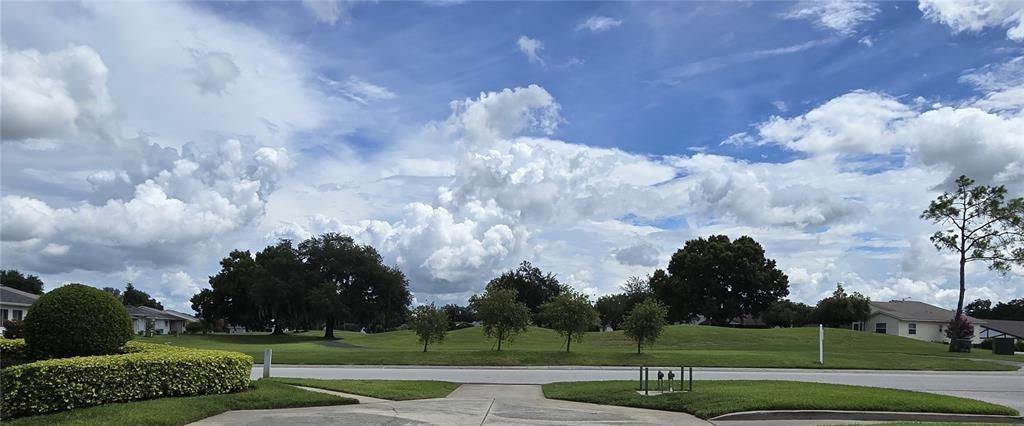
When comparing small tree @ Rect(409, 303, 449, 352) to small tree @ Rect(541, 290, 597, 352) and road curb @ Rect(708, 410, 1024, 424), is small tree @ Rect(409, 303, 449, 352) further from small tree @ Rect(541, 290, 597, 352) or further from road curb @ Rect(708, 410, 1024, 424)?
road curb @ Rect(708, 410, 1024, 424)

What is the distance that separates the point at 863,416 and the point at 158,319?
316 ft

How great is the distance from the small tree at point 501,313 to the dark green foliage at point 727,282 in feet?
166

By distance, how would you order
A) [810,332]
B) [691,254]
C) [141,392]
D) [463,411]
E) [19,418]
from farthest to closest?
[691,254] → [810,332] → [463,411] → [141,392] → [19,418]

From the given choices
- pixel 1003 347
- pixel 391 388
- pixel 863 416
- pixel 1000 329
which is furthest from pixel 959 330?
pixel 1000 329

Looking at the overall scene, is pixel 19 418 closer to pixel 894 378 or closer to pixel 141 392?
pixel 141 392

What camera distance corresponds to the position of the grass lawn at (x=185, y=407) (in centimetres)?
1167

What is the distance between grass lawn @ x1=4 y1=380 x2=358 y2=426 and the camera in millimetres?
11672

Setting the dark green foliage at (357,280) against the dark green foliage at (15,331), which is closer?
the dark green foliage at (15,331)

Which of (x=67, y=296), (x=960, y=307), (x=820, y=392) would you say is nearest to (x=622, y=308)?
(x=960, y=307)

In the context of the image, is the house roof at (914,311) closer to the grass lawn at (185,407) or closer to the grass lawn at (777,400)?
the grass lawn at (777,400)

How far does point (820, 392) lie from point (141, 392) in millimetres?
13900

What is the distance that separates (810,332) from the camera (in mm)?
62156

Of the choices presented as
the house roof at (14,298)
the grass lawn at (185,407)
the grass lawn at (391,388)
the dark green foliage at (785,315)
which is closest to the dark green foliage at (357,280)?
the house roof at (14,298)

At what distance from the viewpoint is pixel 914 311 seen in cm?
8394
